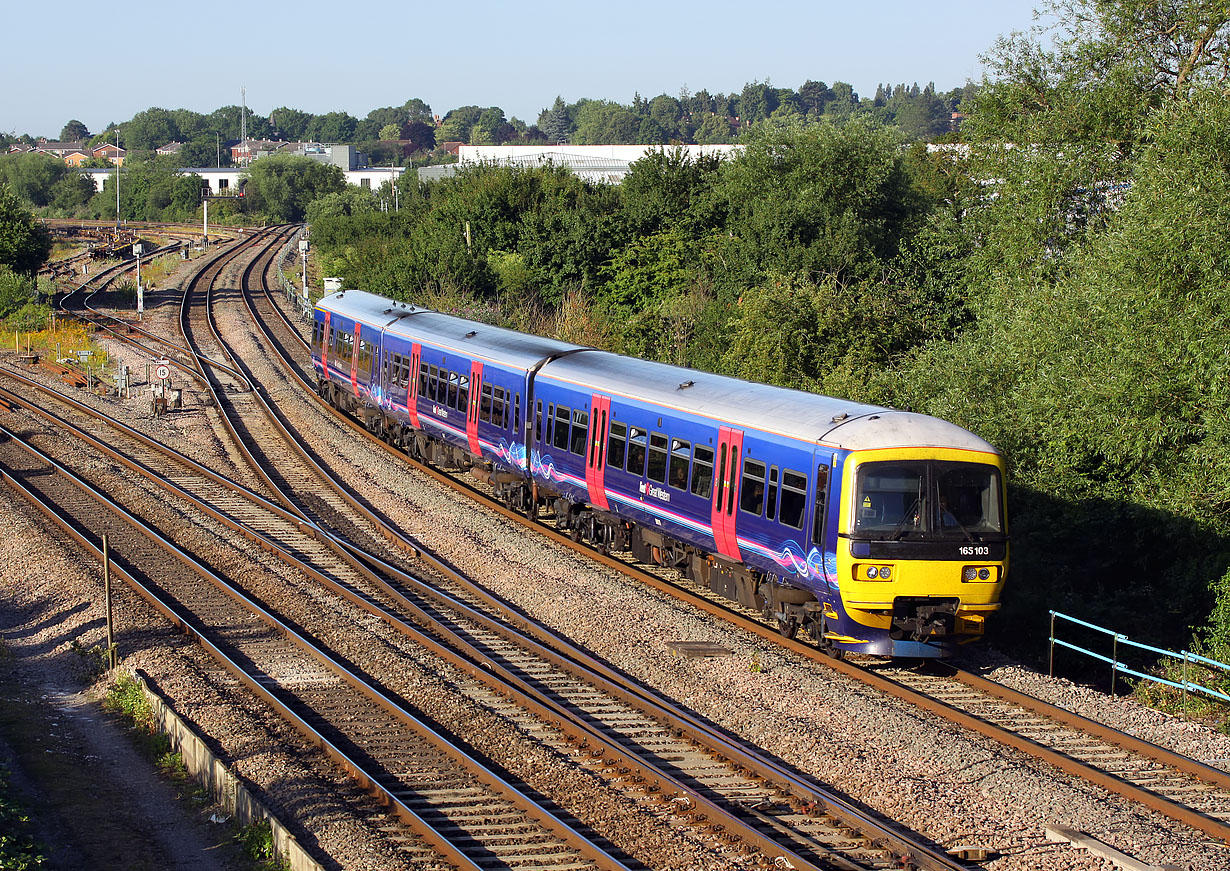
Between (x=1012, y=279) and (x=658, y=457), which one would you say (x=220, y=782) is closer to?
(x=658, y=457)

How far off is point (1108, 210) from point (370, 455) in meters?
17.8

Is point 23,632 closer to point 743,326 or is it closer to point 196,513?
point 196,513

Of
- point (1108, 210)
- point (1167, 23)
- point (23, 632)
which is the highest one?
point (1167, 23)

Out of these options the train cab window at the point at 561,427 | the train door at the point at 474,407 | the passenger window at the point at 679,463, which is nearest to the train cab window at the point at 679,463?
the passenger window at the point at 679,463

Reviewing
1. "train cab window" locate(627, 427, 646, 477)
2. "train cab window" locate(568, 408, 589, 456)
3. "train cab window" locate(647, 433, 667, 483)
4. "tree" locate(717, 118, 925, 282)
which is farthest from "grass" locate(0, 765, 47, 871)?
"tree" locate(717, 118, 925, 282)

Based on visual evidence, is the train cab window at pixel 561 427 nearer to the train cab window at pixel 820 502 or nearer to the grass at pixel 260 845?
the train cab window at pixel 820 502

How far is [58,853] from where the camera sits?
1004 centimetres

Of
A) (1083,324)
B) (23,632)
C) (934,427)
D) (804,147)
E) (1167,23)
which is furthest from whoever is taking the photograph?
(804,147)

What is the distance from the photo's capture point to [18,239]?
52.7m

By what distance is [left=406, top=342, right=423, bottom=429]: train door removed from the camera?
86.9ft

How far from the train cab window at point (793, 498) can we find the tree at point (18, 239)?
46.4 m

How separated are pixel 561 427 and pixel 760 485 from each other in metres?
5.95

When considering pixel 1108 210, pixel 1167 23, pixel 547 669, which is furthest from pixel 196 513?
pixel 1167 23

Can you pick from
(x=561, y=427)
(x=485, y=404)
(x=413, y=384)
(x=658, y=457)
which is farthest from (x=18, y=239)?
(x=658, y=457)
